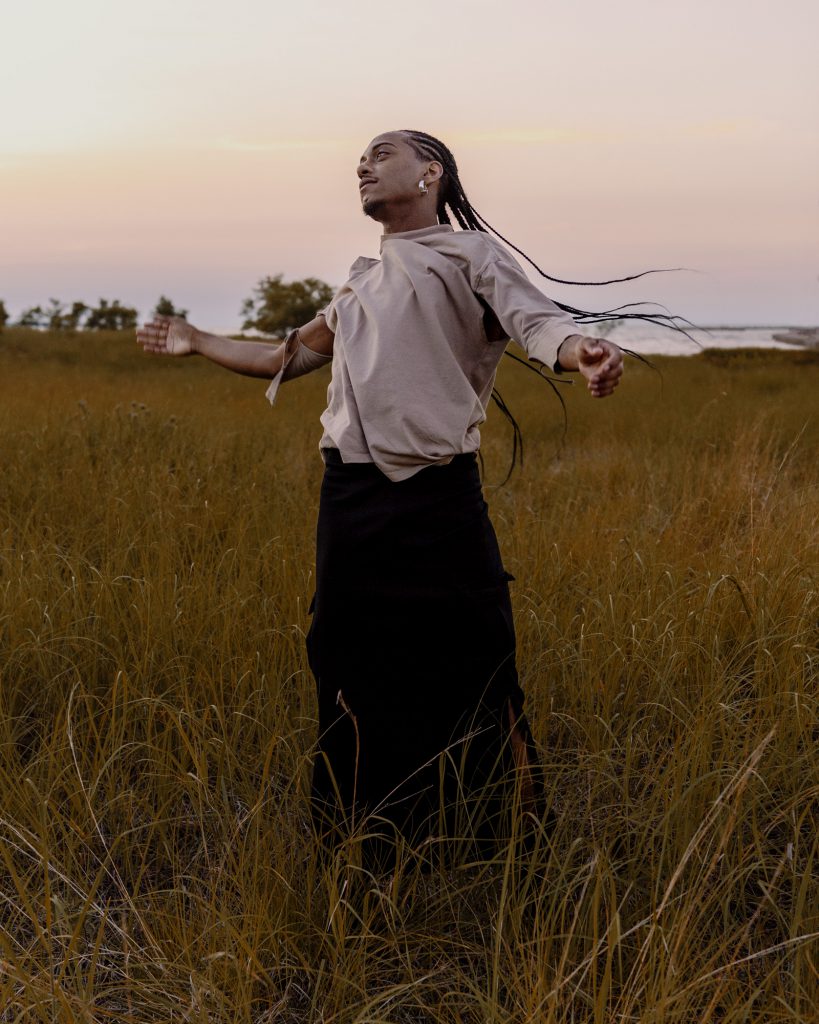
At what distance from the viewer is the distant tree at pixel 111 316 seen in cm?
2138

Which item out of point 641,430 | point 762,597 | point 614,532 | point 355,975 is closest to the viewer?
point 355,975

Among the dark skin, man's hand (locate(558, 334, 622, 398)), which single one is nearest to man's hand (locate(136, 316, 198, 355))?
the dark skin

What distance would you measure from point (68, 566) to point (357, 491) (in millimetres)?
1568

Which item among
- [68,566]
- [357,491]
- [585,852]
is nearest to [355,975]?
[585,852]

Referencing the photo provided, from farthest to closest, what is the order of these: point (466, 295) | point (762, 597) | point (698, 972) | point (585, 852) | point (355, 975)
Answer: point (762, 597), point (585, 852), point (466, 295), point (355, 975), point (698, 972)

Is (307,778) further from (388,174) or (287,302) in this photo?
(287,302)

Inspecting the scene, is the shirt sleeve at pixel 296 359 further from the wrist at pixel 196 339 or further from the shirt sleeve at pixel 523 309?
the shirt sleeve at pixel 523 309

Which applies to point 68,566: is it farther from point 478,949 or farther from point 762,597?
point 762,597

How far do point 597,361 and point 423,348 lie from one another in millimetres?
427

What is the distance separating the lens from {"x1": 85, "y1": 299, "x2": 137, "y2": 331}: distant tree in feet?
70.1

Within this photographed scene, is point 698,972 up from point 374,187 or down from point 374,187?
down

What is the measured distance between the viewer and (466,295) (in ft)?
5.88

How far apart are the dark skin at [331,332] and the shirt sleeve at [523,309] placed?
0.13 feet

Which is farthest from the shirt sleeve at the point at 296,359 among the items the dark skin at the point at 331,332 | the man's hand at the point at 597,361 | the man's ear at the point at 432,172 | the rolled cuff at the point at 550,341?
the man's hand at the point at 597,361
